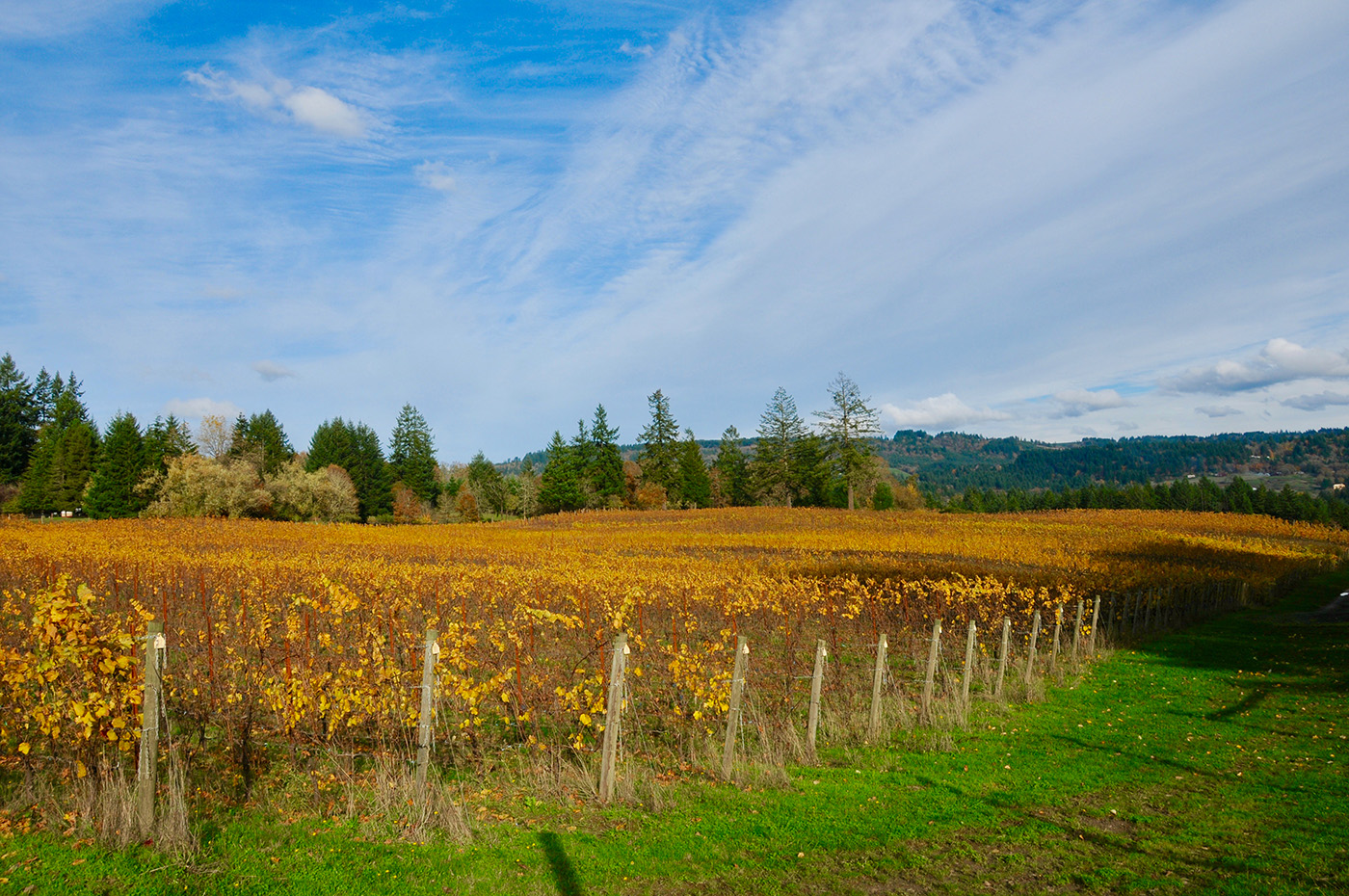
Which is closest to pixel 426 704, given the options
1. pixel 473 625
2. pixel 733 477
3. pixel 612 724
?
pixel 473 625

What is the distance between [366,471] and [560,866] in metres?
76.5

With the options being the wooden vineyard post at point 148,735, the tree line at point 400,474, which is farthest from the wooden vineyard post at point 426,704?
the tree line at point 400,474

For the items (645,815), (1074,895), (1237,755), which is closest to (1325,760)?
(1237,755)

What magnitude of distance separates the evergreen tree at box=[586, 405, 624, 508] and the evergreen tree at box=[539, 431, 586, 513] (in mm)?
1909

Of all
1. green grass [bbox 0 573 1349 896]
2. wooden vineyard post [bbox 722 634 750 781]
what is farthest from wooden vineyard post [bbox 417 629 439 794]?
wooden vineyard post [bbox 722 634 750 781]

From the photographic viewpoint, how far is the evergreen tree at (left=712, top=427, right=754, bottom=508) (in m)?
80.3

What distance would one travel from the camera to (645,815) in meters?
6.27

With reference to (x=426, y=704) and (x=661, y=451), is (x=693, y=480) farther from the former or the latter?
Result: (x=426, y=704)

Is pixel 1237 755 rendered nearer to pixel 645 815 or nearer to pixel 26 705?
pixel 645 815

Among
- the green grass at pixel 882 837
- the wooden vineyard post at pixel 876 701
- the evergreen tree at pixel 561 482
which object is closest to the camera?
the green grass at pixel 882 837

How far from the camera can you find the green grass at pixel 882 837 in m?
4.91

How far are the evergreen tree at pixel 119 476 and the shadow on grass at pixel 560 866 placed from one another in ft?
201

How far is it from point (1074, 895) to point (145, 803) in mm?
6887

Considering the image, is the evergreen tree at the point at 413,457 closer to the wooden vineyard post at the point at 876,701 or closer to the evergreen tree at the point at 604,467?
the evergreen tree at the point at 604,467
